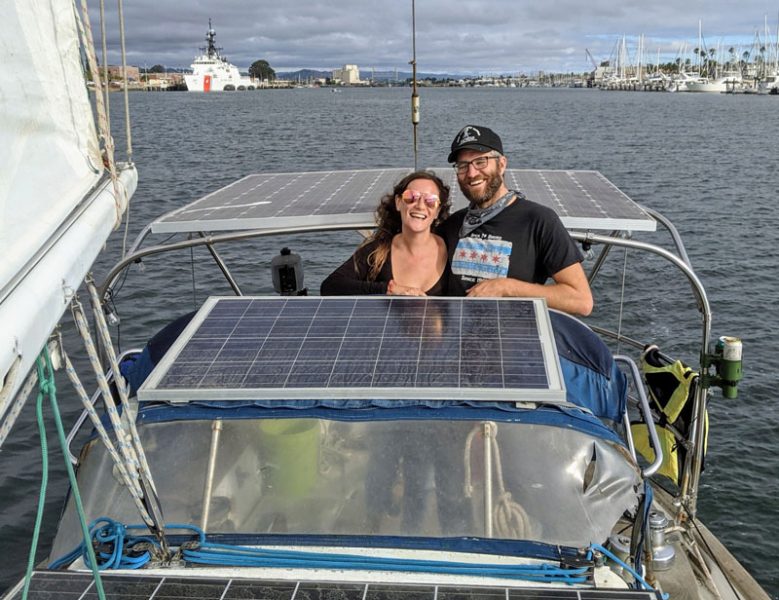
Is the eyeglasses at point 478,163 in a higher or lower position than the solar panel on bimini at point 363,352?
higher

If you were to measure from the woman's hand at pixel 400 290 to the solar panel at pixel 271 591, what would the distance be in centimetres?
223

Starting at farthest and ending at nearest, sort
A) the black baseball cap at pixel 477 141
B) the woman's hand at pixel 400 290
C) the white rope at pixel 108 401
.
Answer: the black baseball cap at pixel 477 141
the woman's hand at pixel 400 290
the white rope at pixel 108 401

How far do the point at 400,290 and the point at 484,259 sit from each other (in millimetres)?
565

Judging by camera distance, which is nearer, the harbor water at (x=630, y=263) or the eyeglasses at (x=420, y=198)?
the eyeglasses at (x=420, y=198)

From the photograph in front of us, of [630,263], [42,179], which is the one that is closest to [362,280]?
[42,179]

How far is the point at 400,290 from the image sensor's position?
16.9 feet

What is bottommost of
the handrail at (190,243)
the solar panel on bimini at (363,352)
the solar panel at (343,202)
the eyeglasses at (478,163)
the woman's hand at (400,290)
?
the solar panel on bimini at (363,352)

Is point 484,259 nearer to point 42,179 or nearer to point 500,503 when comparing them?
point 500,503

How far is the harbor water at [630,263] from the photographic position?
34.3 feet

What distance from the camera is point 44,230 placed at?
2436mm

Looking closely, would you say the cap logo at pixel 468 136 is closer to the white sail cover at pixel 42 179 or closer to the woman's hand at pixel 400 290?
the woman's hand at pixel 400 290

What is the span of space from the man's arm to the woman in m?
0.40

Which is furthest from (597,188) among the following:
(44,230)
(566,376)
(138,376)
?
(44,230)

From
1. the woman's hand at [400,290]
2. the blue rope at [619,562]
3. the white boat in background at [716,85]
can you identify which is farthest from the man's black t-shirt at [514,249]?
the white boat in background at [716,85]
